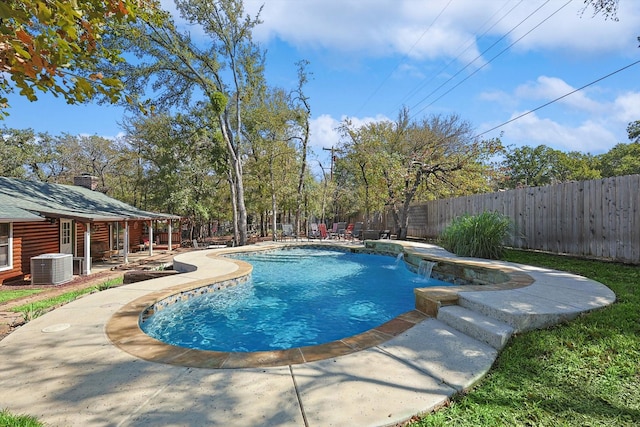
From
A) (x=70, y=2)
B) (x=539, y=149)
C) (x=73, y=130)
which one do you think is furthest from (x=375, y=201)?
(x=539, y=149)

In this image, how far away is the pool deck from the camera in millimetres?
1930

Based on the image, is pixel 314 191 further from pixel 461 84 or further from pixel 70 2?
pixel 70 2

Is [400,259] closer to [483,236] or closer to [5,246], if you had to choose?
[483,236]

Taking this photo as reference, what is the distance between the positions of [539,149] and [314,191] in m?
27.9

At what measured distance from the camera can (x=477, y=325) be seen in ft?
10.1

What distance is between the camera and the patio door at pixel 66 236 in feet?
34.3

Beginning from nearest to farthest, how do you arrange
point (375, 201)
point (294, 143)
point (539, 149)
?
point (375, 201), point (294, 143), point (539, 149)

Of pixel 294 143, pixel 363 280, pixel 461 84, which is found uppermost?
pixel 461 84

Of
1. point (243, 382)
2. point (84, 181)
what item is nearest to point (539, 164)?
point (84, 181)

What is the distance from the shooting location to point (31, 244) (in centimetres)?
912

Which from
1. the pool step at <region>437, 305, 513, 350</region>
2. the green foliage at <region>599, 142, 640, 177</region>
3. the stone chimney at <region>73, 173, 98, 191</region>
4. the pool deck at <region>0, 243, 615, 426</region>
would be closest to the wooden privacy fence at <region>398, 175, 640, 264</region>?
the pool deck at <region>0, 243, 615, 426</region>

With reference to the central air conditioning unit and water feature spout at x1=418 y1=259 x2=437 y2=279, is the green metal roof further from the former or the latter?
water feature spout at x1=418 y1=259 x2=437 y2=279

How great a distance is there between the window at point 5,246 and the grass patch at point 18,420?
860 cm

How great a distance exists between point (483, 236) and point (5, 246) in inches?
481
